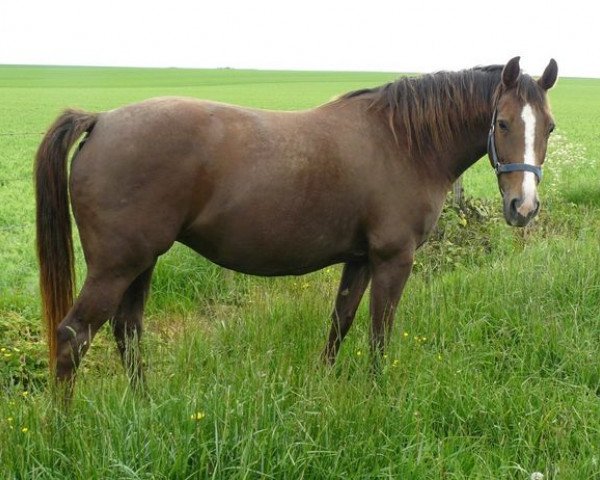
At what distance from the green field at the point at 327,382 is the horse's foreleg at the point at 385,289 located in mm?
128

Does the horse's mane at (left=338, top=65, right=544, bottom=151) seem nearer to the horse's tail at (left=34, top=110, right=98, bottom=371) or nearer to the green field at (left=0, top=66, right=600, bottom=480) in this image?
the green field at (left=0, top=66, right=600, bottom=480)

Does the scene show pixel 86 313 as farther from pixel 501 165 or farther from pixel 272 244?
pixel 501 165

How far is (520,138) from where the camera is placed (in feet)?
11.8

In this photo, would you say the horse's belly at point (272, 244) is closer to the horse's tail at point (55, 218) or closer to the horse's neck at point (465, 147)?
the horse's tail at point (55, 218)

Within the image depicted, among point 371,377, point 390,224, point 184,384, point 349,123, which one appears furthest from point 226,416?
point 349,123

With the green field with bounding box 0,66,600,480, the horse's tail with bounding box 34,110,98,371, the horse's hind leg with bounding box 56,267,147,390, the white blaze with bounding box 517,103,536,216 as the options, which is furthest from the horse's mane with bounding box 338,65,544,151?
the horse's hind leg with bounding box 56,267,147,390

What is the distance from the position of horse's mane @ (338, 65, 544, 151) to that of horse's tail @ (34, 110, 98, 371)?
1730mm

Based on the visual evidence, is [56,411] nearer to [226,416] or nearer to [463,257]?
[226,416]

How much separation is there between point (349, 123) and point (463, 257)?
118 inches

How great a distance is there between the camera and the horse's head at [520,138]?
11.7ft

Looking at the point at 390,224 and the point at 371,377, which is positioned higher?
the point at 390,224

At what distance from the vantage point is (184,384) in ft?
9.92

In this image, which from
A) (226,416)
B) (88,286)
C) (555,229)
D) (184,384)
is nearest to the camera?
(226,416)

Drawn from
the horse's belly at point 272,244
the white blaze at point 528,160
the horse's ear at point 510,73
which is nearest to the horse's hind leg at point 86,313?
the horse's belly at point 272,244
